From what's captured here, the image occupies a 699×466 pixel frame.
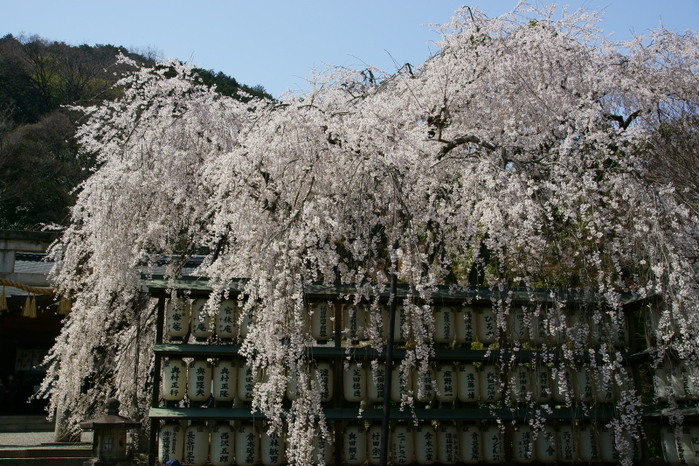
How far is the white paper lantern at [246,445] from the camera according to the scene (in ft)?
20.0

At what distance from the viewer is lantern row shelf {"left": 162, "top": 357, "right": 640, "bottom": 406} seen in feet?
20.1

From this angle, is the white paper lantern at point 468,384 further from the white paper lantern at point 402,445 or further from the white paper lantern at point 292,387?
the white paper lantern at point 292,387

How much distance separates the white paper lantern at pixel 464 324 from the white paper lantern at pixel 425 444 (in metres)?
1.04

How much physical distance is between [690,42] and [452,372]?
6192mm

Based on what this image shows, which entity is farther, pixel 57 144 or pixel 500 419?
pixel 57 144

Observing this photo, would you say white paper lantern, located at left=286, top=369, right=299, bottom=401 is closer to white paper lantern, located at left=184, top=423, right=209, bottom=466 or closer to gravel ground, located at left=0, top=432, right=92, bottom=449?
white paper lantern, located at left=184, top=423, right=209, bottom=466

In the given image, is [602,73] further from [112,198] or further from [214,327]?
[112,198]

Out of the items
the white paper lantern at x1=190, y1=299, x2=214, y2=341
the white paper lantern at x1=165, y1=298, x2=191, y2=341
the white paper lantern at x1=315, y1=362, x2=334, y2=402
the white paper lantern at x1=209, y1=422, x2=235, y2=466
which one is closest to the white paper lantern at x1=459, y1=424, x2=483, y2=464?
the white paper lantern at x1=315, y1=362, x2=334, y2=402

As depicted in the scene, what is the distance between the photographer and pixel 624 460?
6.18 meters

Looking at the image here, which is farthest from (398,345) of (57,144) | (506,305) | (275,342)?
(57,144)

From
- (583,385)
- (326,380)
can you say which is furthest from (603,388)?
(326,380)

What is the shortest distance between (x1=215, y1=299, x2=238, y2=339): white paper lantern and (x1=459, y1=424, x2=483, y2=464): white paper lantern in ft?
9.07

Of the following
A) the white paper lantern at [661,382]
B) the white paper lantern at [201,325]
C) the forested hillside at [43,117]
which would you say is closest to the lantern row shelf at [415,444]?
the white paper lantern at [661,382]

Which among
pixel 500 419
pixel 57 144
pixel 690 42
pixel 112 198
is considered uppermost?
pixel 57 144
